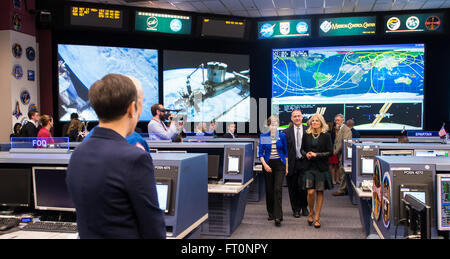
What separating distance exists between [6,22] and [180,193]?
6.47m

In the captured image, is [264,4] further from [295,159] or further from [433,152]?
[433,152]

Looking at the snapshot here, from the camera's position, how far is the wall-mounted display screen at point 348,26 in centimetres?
764

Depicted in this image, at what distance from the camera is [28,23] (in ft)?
24.2

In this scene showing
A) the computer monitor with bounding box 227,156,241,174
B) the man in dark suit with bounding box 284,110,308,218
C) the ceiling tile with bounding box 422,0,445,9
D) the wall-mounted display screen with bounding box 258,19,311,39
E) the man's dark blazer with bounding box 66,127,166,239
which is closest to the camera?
the man's dark blazer with bounding box 66,127,166,239

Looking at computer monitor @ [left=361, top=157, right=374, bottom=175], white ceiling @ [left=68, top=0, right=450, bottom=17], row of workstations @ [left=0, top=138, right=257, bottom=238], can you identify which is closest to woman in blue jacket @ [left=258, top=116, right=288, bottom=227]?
computer monitor @ [left=361, top=157, right=374, bottom=175]

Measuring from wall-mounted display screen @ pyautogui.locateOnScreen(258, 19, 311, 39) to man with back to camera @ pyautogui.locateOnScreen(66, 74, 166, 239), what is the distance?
731 centimetres

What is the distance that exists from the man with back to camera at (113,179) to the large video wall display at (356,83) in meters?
7.80

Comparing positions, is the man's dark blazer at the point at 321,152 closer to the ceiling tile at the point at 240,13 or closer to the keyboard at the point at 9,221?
the keyboard at the point at 9,221

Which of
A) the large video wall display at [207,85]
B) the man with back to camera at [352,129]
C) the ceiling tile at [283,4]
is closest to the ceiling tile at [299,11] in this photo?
the ceiling tile at [283,4]

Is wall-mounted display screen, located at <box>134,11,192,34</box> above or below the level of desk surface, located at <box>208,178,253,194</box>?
above

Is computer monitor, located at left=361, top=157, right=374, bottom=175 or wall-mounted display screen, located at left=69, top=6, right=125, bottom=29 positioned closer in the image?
computer monitor, located at left=361, top=157, right=374, bottom=175

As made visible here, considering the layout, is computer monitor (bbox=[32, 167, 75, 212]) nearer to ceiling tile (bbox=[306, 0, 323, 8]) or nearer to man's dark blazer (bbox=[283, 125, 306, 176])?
man's dark blazer (bbox=[283, 125, 306, 176])

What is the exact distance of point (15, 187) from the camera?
Result: 8.71ft

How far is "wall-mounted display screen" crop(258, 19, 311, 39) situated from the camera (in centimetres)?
793
